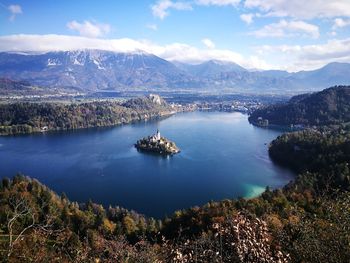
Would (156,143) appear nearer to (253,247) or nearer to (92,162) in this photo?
(92,162)

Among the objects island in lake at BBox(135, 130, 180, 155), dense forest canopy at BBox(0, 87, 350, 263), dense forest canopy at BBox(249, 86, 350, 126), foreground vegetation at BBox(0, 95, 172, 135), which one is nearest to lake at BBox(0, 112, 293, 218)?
island in lake at BBox(135, 130, 180, 155)

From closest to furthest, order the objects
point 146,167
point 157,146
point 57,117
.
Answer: point 146,167, point 157,146, point 57,117

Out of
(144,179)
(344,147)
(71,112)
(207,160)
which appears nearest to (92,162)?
(144,179)

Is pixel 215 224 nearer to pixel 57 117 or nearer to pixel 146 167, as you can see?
pixel 146 167

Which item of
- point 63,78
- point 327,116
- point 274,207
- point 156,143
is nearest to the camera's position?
point 274,207

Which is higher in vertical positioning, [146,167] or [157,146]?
[157,146]

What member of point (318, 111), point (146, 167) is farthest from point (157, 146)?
point (318, 111)
